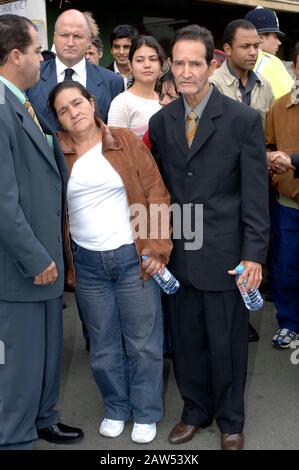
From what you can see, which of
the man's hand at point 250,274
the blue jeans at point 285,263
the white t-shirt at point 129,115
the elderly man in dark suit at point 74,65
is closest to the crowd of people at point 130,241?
the man's hand at point 250,274

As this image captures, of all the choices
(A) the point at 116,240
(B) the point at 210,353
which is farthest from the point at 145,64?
(B) the point at 210,353

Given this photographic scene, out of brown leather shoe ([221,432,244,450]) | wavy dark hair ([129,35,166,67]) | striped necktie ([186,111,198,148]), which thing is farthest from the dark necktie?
brown leather shoe ([221,432,244,450])

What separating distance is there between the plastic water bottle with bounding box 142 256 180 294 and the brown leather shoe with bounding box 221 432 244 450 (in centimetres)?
78

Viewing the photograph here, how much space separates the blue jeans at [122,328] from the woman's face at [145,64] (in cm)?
125

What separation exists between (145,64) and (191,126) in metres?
1.04

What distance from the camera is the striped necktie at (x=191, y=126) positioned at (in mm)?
2793

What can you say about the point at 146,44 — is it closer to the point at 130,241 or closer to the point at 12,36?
the point at 12,36

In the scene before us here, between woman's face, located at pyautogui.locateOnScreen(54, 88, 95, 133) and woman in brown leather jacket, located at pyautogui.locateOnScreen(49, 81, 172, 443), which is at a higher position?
woman's face, located at pyautogui.locateOnScreen(54, 88, 95, 133)

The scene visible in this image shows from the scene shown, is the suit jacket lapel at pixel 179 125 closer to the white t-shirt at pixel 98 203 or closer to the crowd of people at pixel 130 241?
the crowd of people at pixel 130 241

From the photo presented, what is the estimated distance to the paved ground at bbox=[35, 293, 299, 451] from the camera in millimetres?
3039

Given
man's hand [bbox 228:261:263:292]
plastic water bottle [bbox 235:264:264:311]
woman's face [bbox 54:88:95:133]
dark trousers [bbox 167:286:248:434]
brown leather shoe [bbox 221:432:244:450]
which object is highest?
woman's face [bbox 54:88:95:133]

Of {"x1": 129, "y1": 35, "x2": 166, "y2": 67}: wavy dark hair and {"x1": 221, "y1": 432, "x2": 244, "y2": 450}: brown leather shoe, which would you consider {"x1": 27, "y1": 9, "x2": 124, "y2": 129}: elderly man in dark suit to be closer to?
{"x1": 129, "y1": 35, "x2": 166, "y2": 67}: wavy dark hair

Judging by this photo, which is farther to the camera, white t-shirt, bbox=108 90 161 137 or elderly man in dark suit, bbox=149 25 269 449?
white t-shirt, bbox=108 90 161 137

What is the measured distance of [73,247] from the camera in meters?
2.99
